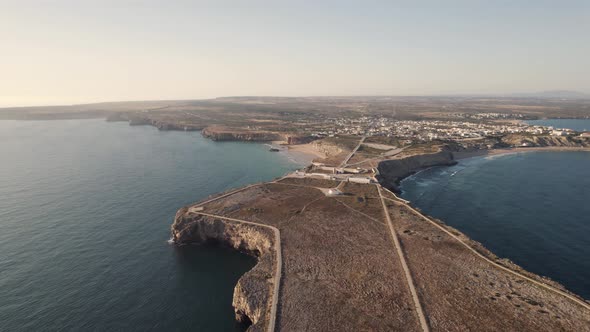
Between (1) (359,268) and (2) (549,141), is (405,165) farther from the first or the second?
(2) (549,141)

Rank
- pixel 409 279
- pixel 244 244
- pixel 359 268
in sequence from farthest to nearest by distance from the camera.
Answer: pixel 244 244, pixel 359 268, pixel 409 279

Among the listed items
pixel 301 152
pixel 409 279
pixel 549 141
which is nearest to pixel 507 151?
pixel 549 141

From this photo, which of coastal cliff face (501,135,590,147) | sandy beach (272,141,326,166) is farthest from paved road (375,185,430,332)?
coastal cliff face (501,135,590,147)

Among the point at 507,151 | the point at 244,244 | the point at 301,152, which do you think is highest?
the point at 301,152

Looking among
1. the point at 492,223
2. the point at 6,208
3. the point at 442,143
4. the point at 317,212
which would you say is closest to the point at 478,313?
the point at 317,212

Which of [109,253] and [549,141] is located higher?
[549,141]

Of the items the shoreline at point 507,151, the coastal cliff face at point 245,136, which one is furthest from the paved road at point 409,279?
the coastal cliff face at point 245,136

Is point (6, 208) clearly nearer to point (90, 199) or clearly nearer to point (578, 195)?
point (90, 199)
